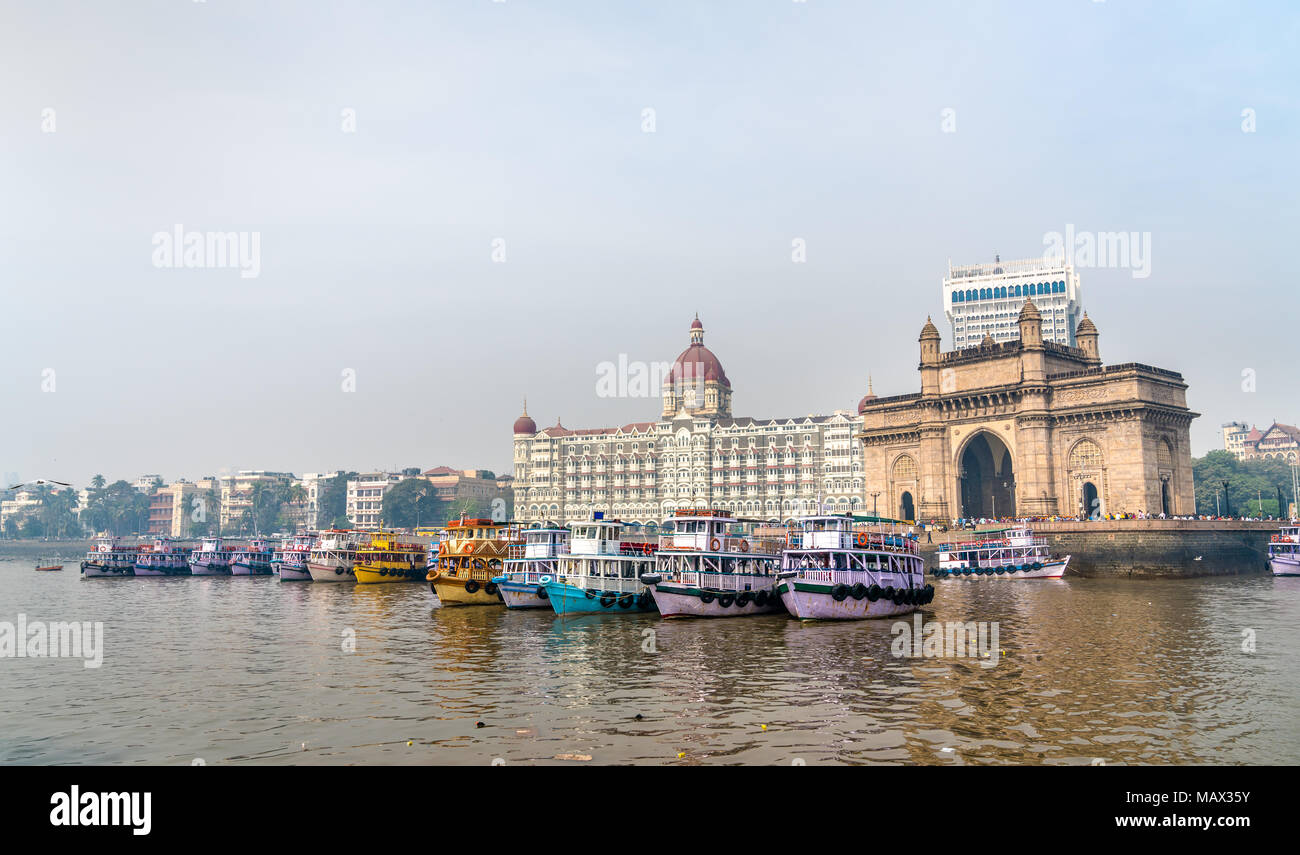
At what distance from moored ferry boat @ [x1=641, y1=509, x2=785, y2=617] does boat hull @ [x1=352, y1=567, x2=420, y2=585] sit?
1475 inches

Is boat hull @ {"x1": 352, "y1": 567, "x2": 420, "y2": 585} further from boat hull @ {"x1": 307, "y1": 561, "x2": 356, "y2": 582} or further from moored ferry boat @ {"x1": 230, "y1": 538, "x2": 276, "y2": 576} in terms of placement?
moored ferry boat @ {"x1": 230, "y1": 538, "x2": 276, "y2": 576}

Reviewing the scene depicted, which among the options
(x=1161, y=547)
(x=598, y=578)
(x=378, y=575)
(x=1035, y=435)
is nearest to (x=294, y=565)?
(x=378, y=575)

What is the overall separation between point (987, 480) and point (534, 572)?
58.0 m

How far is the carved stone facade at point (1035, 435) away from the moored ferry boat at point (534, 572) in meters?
45.8

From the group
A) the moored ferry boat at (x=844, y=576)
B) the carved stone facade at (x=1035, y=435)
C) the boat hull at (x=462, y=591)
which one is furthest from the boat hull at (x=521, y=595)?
the carved stone facade at (x=1035, y=435)

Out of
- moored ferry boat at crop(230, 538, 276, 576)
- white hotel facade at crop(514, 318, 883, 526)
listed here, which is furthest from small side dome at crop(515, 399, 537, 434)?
moored ferry boat at crop(230, 538, 276, 576)

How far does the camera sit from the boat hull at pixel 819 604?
37281 mm

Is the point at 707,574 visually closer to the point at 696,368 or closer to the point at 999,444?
the point at 999,444

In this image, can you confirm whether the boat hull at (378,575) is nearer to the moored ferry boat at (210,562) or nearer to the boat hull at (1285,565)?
the moored ferry boat at (210,562)

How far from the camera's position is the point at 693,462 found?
461 ft

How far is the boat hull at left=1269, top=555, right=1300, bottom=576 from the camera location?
196 ft

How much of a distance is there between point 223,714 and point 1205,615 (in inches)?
1450
